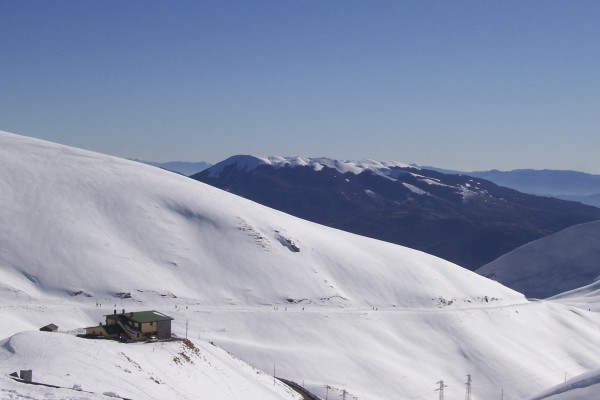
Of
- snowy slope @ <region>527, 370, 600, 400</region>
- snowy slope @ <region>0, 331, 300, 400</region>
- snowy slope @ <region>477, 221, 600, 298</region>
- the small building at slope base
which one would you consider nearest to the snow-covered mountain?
snowy slope @ <region>0, 331, 300, 400</region>

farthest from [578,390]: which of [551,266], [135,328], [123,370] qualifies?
[551,266]

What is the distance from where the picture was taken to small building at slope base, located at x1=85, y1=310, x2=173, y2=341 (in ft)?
152

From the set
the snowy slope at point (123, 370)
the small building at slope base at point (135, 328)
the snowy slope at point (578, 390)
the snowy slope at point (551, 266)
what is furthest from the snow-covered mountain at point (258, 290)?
the snowy slope at point (551, 266)

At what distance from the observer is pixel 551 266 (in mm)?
188625

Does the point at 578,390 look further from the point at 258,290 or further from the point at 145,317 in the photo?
the point at 258,290

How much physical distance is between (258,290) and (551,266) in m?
130

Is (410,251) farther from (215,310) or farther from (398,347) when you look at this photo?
(215,310)

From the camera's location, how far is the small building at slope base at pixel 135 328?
46344 millimetres

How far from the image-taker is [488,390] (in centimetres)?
7469

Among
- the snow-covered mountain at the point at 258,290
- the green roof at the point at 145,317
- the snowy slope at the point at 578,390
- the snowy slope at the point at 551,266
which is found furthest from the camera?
the snowy slope at the point at 551,266

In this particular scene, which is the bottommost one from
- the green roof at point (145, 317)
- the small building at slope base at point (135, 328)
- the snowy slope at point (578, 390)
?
the snowy slope at point (578, 390)

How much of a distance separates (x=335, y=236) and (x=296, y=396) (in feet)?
191

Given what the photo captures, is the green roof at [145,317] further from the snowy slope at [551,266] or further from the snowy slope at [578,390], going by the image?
the snowy slope at [551,266]

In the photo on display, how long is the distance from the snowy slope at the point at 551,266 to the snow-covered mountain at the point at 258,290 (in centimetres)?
6968
